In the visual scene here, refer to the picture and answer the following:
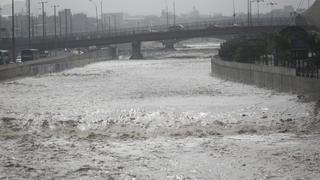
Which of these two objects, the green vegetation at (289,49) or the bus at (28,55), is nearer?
the green vegetation at (289,49)

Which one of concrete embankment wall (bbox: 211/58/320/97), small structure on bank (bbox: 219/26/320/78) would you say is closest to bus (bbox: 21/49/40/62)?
concrete embankment wall (bbox: 211/58/320/97)

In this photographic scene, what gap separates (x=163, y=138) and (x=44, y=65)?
220 feet

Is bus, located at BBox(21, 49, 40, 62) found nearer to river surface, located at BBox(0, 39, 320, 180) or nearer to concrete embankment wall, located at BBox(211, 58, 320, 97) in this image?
concrete embankment wall, located at BBox(211, 58, 320, 97)

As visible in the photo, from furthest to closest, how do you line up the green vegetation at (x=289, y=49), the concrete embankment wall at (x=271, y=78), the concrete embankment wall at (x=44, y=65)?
1. the concrete embankment wall at (x=44, y=65)
2. the green vegetation at (x=289, y=49)
3. the concrete embankment wall at (x=271, y=78)

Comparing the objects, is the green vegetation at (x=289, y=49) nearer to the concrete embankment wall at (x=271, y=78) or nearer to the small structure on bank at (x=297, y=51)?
the small structure on bank at (x=297, y=51)

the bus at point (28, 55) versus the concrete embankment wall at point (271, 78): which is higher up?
the bus at point (28, 55)

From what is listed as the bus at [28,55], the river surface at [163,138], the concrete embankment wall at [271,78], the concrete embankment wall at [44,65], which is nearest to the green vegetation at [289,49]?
the concrete embankment wall at [271,78]

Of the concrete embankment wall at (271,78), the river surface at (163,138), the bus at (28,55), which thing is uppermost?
the bus at (28,55)

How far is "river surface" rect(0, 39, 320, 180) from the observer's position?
18047 millimetres

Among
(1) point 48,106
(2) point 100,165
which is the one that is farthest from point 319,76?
(2) point 100,165

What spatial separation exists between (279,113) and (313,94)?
5.18 meters

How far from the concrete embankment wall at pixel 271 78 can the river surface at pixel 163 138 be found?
1042 millimetres

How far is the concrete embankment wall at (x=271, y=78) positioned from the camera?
3750cm

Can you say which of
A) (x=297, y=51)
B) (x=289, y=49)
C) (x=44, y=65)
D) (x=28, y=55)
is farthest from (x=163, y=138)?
(x=28, y=55)
